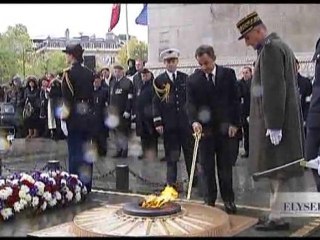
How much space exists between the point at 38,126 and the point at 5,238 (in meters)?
10.8

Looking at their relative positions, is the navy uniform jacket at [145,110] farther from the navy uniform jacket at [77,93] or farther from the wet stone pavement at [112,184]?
the navy uniform jacket at [77,93]

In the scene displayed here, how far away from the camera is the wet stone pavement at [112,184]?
6.52m

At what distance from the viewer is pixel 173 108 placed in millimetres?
8484

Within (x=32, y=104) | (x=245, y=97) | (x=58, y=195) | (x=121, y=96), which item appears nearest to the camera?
(x=58, y=195)

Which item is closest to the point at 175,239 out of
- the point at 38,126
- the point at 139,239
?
the point at 139,239

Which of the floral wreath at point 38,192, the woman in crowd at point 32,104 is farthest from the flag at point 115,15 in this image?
the floral wreath at point 38,192

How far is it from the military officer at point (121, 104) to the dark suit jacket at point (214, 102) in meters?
5.52

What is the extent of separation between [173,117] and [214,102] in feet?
5.57

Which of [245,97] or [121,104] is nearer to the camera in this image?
[245,97]

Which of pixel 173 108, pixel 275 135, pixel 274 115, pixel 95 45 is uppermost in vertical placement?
pixel 95 45

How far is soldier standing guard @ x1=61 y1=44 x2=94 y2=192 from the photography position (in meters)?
8.05

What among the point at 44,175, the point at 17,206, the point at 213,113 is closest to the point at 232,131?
the point at 213,113

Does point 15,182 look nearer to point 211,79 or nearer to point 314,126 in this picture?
point 211,79

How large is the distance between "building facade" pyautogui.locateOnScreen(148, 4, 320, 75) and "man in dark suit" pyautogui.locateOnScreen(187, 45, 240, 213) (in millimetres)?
5721
